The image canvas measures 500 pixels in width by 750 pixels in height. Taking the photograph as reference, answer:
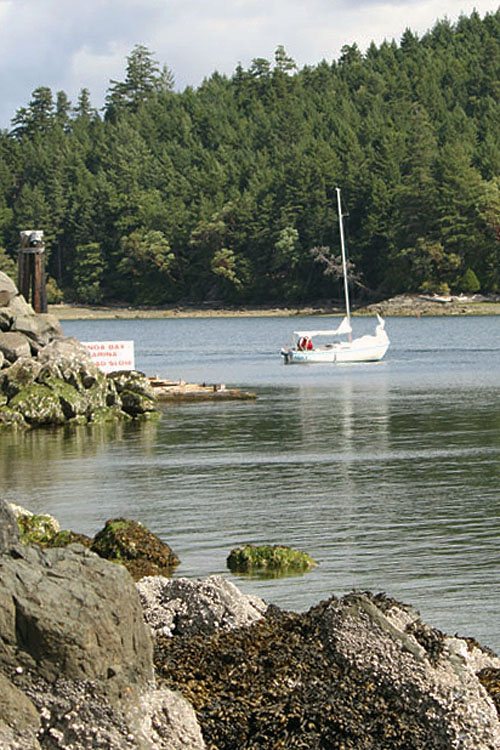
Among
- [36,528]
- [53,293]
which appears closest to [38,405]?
[36,528]

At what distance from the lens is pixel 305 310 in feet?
501

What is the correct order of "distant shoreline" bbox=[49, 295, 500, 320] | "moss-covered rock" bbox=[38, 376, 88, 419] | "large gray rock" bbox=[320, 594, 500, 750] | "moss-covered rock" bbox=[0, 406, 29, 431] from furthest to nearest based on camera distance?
1. "distant shoreline" bbox=[49, 295, 500, 320]
2. "moss-covered rock" bbox=[38, 376, 88, 419]
3. "moss-covered rock" bbox=[0, 406, 29, 431]
4. "large gray rock" bbox=[320, 594, 500, 750]

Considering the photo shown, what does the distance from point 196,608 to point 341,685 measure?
68.7 inches

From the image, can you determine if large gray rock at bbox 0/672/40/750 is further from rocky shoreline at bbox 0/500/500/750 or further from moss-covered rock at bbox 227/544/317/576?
moss-covered rock at bbox 227/544/317/576

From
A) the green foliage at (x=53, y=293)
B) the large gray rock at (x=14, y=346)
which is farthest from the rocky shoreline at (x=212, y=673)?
the green foliage at (x=53, y=293)

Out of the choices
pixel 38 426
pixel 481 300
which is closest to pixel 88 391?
pixel 38 426

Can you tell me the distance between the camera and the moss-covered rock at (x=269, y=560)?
45.1 ft

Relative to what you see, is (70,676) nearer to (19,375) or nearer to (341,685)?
(341,685)

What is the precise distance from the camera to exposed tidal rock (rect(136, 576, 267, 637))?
357 inches

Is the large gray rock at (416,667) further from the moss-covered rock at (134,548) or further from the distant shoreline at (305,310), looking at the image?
the distant shoreline at (305,310)

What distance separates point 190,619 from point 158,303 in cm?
16148

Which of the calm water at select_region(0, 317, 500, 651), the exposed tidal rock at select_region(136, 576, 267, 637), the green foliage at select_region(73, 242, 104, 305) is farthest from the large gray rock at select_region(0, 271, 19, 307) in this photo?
the green foliage at select_region(73, 242, 104, 305)

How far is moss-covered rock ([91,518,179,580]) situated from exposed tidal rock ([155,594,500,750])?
16.6 ft

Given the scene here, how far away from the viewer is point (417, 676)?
7.65 metres
